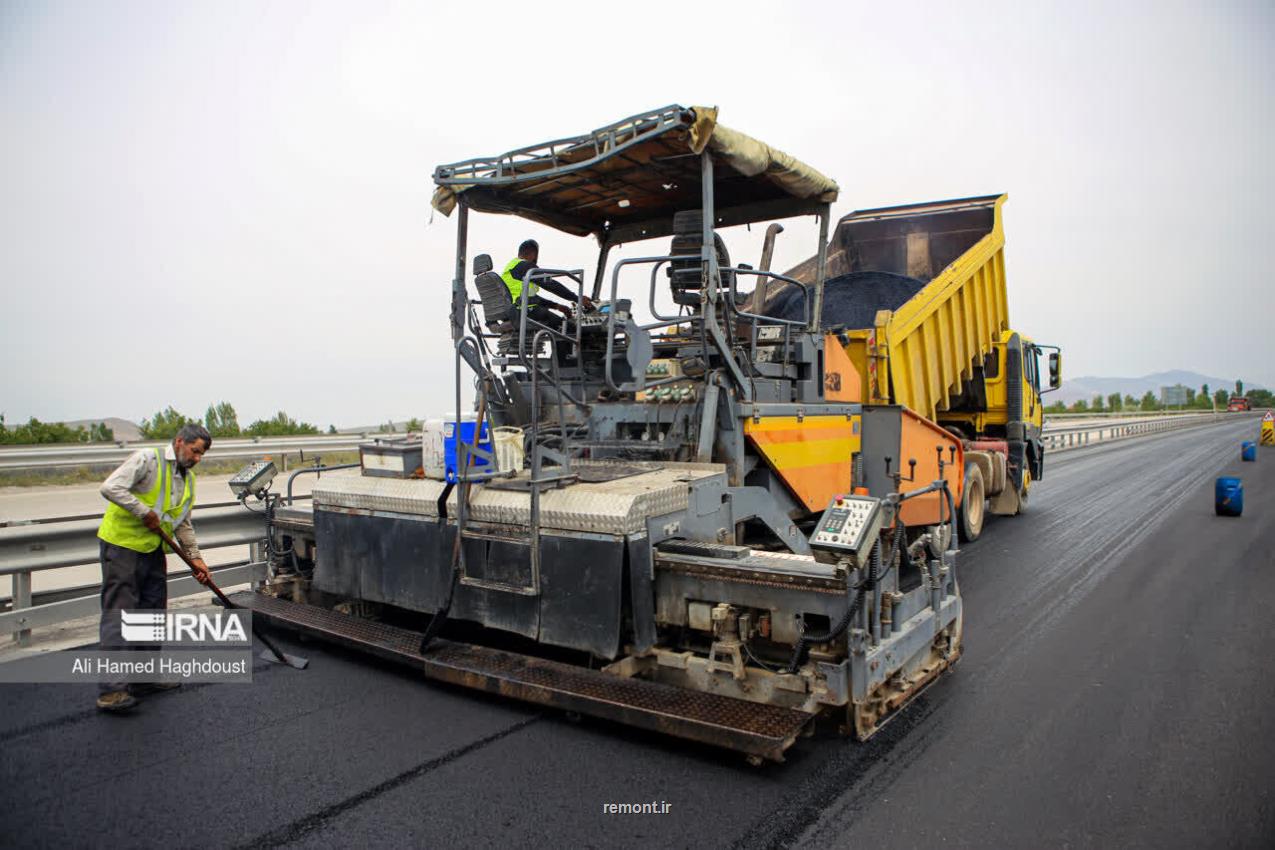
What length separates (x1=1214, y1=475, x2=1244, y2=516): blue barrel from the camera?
1007cm

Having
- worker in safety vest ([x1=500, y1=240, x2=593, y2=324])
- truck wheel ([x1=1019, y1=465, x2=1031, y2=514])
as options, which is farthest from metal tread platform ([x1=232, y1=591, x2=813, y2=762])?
truck wheel ([x1=1019, y1=465, x2=1031, y2=514])

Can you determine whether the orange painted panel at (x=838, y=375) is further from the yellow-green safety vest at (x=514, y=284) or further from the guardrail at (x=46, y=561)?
the guardrail at (x=46, y=561)

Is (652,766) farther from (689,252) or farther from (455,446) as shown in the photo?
(689,252)

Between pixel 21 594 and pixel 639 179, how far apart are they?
4728mm

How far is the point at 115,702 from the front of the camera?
3850 mm

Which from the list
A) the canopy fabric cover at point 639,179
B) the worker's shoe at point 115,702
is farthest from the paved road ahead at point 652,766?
the canopy fabric cover at point 639,179

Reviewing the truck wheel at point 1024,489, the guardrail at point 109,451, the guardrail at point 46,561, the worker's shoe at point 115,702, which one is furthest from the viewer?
the guardrail at point 109,451

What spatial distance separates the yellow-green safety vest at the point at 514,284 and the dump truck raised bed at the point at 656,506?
0.04 metres

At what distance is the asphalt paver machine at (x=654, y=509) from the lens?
11.5 feet

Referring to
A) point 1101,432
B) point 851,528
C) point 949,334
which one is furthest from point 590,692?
point 1101,432

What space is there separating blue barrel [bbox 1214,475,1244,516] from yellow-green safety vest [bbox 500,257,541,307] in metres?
9.77

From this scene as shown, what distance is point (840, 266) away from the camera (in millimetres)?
10086

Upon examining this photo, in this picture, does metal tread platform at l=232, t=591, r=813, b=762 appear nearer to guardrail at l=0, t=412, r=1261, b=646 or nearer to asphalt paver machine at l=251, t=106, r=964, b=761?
asphalt paver machine at l=251, t=106, r=964, b=761

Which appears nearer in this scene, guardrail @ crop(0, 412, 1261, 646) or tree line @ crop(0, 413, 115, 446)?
guardrail @ crop(0, 412, 1261, 646)
